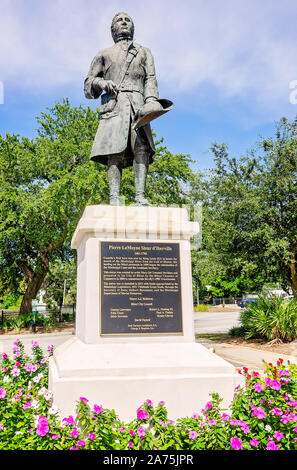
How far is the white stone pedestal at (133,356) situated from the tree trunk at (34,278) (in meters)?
19.4

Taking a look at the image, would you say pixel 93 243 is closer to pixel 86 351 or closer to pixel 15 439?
pixel 86 351

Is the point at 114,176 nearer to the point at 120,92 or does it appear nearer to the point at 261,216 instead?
the point at 120,92

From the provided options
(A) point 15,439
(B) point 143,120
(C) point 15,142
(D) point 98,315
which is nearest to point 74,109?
(C) point 15,142

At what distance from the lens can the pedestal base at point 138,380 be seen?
385 cm

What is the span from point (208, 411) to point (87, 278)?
2014 millimetres

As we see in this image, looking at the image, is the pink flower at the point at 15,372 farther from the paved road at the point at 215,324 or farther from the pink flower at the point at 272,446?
the paved road at the point at 215,324

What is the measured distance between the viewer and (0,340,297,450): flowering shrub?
3.14 m

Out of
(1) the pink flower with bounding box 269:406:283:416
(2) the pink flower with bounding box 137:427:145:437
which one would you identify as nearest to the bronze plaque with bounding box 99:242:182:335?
(2) the pink flower with bounding box 137:427:145:437

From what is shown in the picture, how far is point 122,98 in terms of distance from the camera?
5.57 metres

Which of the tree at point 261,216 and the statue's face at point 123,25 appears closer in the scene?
the statue's face at point 123,25

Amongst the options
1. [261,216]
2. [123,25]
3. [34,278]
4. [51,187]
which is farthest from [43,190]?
[123,25]

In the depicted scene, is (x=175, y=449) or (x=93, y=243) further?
(x=93, y=243)

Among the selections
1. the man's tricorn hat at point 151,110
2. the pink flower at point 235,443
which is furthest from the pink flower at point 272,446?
the man's tricorn hat at point 151,110

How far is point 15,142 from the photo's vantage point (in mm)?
22719
